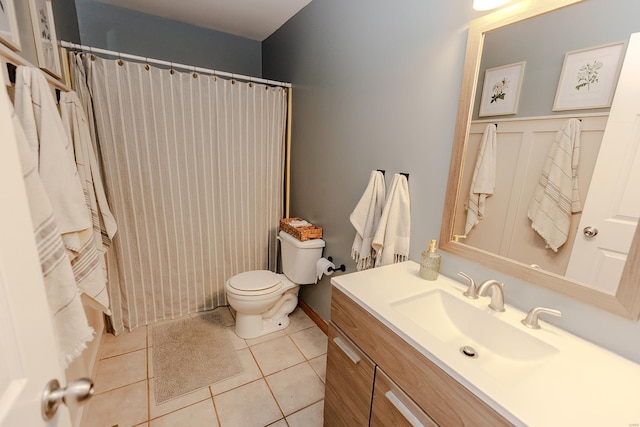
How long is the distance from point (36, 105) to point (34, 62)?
39 cm

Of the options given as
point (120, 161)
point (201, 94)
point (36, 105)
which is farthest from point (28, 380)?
point (201, 94)

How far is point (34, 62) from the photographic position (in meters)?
1.17

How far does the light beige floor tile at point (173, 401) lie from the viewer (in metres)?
1.46

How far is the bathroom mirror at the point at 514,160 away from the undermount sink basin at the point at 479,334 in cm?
18

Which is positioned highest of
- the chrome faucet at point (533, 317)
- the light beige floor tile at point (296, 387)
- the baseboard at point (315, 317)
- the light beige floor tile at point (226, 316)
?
the chrome faucet at point (533, 317)

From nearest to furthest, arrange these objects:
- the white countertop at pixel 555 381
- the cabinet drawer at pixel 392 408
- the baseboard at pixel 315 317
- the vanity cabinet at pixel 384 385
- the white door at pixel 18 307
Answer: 1. the white door at pixel 18 307
2. the white countertop at pixel 555 381
3. the vanity cabinet at pixel 384 385
4. the cabinet drawer at pixel 392 408
5. the baseboard at pixel 315 317

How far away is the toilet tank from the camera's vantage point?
2002mm

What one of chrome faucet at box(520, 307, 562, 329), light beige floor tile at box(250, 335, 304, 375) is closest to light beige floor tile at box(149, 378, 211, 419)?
light beige floor tile at box(250, 335, 304, 375)

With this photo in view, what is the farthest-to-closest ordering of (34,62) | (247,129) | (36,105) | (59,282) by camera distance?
(247,129), (34,62), (36,105), (59,282)

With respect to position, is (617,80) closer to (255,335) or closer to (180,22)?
(255,335)

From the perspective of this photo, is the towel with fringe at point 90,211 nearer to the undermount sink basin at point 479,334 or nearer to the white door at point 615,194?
the undermount sink basin at point 479,334

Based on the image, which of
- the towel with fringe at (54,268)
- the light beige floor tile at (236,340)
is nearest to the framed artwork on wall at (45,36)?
the towel with fringe at (54,268)

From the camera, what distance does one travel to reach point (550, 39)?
888 mm

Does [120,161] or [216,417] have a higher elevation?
[120,161]
